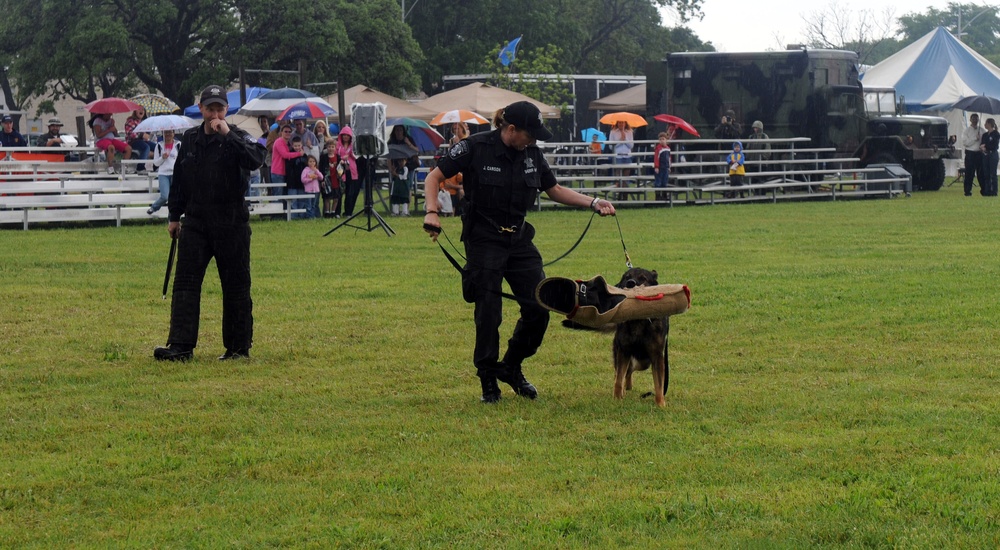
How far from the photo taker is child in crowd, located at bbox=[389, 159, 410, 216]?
22.3 meters

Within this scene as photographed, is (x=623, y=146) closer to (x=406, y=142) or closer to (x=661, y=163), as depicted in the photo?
(x=661, y=163)

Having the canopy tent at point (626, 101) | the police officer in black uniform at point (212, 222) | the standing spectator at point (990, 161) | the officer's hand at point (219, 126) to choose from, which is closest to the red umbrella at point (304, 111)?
the standing spectator at point (990, 161)

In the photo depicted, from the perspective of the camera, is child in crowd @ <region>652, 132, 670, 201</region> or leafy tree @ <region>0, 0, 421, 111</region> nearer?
child in crowd @ <region>652, 132, 670, 201</region>

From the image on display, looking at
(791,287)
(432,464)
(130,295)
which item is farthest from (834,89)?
(432,464)

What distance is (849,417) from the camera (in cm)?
658

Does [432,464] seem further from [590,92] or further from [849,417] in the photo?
[590,92]

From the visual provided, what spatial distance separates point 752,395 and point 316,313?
191 inches

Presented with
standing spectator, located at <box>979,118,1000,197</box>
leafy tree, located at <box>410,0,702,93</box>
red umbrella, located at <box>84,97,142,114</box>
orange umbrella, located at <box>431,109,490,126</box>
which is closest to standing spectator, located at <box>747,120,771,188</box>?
standing spectator, located at <box>979,118,1000,197</box>

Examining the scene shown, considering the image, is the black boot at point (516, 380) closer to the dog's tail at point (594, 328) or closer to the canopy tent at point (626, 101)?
the dog's tail at point (594, 328)

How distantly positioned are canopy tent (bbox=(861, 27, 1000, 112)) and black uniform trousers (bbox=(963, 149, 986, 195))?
11454 mm

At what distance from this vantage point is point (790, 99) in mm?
30328

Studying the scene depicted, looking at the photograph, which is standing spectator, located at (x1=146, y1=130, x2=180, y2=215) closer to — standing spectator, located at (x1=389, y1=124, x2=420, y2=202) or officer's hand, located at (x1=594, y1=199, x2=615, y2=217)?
standing spectator, located at (x1=389, y1=124, x2=420, y2=202)

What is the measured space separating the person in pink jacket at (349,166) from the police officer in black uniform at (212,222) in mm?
13606

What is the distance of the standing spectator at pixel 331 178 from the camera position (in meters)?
22.2
